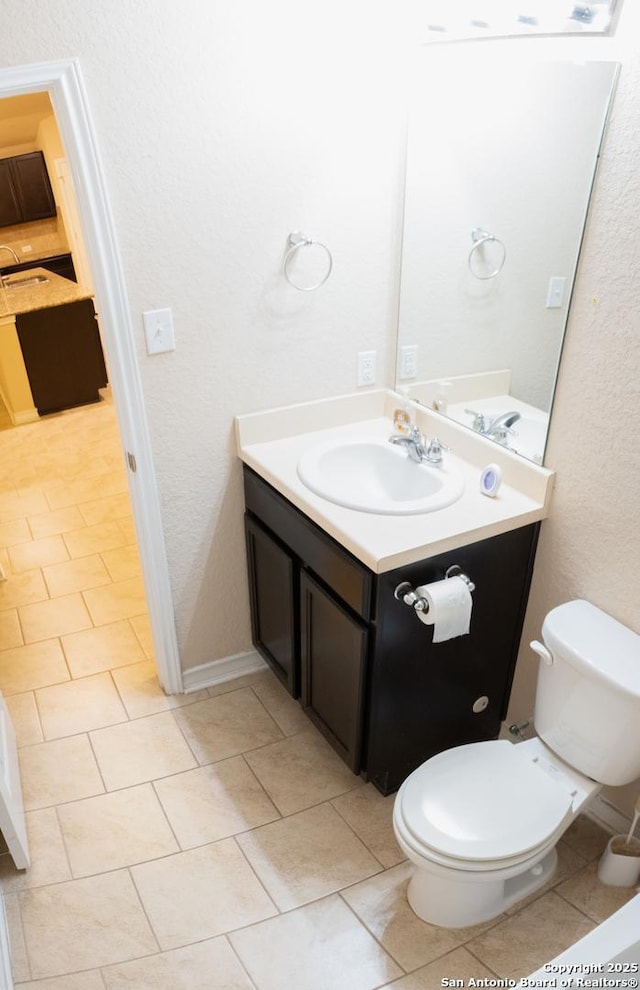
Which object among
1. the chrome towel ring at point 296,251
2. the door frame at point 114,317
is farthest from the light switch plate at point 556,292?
the door frame at point 114,317

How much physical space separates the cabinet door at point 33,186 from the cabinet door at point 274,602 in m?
6.12

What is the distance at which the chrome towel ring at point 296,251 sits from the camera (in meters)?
2.18

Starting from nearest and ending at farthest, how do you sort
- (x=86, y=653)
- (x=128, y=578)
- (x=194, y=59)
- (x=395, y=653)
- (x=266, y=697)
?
(x=194, y=59)
(x=395, y=653)
(x=266, y=697)
(x=86, y=653)
(x=128, y=578)

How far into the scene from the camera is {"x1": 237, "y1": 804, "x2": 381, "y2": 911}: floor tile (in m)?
2.01

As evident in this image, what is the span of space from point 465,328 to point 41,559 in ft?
7.24

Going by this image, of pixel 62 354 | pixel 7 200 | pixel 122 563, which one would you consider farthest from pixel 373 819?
pixel 7 200

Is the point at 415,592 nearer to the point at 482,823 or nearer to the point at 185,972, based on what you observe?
the point at 482,823

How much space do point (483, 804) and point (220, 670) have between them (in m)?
1.21

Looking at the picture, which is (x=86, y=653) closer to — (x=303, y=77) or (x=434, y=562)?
(x=434, y=562)

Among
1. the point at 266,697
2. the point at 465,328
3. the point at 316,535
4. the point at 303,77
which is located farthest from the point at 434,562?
the point at 303,77

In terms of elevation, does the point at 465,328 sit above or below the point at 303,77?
below

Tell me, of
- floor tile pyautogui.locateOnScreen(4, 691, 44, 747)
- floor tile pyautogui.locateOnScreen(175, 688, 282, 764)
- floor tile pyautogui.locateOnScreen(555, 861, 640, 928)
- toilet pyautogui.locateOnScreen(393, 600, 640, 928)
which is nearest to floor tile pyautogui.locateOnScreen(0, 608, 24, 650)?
floor tile pyautogui.locateOnScreen(4, 691, 44, 747)

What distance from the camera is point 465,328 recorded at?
2311 mm

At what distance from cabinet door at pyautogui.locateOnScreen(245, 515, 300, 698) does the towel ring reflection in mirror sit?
102cm
